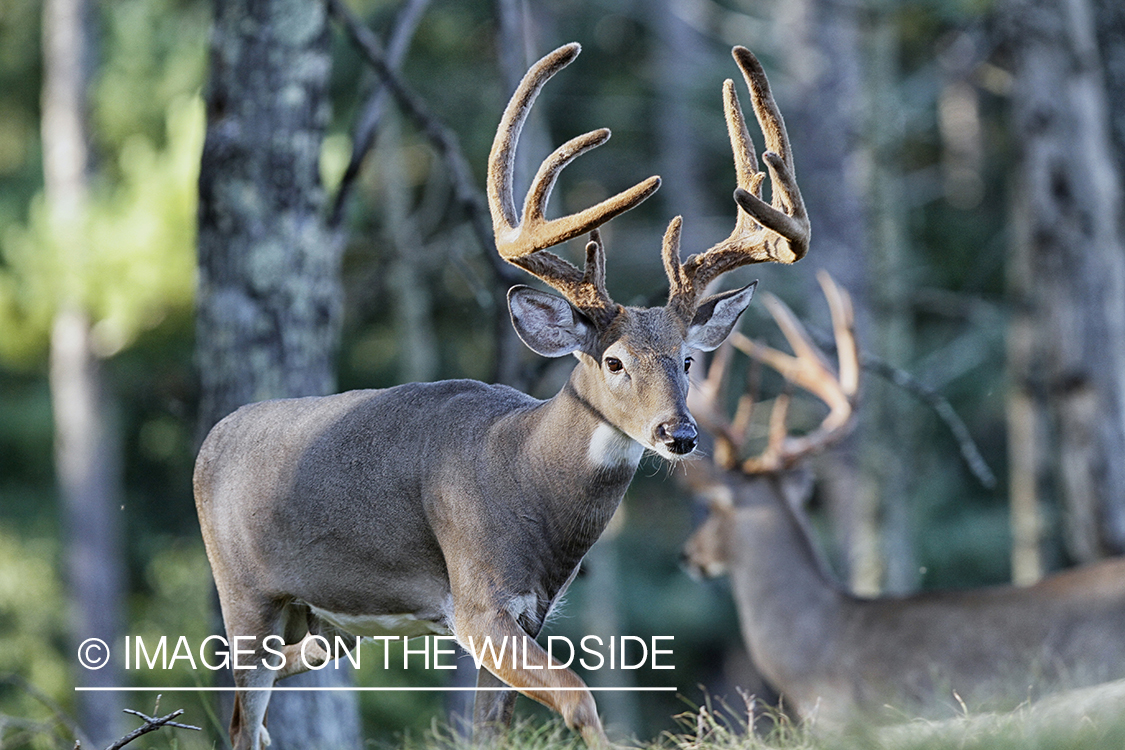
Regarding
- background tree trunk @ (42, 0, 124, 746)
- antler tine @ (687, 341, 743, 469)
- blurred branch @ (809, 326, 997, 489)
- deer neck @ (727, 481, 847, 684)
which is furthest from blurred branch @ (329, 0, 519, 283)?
background tree trunk @ (42, 0, 124, 746)

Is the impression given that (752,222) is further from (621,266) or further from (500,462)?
(621,266)

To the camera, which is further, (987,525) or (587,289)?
(987,525)

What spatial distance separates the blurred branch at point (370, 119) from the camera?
618 centimetres

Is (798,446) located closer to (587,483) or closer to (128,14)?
(587,483)

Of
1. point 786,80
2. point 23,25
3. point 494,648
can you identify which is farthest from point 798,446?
point 23,25

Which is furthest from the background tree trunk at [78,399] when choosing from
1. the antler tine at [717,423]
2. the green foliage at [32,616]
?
the antler tine at [717,423]

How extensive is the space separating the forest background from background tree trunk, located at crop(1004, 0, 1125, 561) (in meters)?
0.02

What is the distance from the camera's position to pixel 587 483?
4262 mm

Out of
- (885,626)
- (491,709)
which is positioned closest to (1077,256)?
(885,626)

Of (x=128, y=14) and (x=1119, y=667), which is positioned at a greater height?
(x=128, y=14)

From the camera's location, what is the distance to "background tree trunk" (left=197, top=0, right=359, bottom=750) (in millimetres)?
5852

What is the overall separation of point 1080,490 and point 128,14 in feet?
43.3

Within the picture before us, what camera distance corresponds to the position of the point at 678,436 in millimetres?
4039

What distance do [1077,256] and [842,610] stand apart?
305 centimetres
